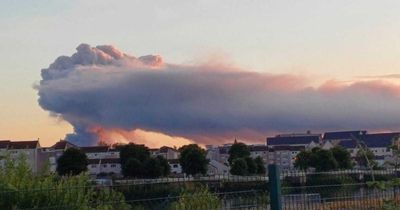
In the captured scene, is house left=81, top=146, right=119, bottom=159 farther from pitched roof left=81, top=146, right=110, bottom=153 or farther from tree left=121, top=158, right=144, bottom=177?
tree left=121, top=158, right=144, bottom=177

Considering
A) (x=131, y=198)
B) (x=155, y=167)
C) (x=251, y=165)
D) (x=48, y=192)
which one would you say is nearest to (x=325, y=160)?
(x=251, y=165)

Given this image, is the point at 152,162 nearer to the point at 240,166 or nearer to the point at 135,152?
the point at 135,152

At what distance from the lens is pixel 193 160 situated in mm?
66875

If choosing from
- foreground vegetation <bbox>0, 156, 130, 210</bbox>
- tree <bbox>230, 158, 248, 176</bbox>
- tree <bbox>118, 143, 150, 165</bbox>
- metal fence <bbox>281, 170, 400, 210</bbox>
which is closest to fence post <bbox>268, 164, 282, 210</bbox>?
metal fence <bbox>281, 170, 400, 210</bbox>

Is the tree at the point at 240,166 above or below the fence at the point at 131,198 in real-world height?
above

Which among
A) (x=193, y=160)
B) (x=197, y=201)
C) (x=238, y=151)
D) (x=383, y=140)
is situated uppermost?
(x=238, y=151)

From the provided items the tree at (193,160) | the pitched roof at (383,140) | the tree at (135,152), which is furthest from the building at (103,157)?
the pitched roof at (383,140)

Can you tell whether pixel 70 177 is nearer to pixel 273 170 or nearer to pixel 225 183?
pixel 225 183

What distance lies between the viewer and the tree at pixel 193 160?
65062 mm

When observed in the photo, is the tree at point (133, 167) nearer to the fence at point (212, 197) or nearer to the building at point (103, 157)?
the building at point (103, 157)

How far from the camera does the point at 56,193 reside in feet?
33.3

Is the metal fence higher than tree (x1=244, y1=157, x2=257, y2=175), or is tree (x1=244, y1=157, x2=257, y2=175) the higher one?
tree (x1=244, y1=157, x2=257, y2=175)

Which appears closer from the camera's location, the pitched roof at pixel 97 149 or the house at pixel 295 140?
the pitched roof at pixel 97 149

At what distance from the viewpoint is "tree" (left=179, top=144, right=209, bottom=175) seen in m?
65.1
